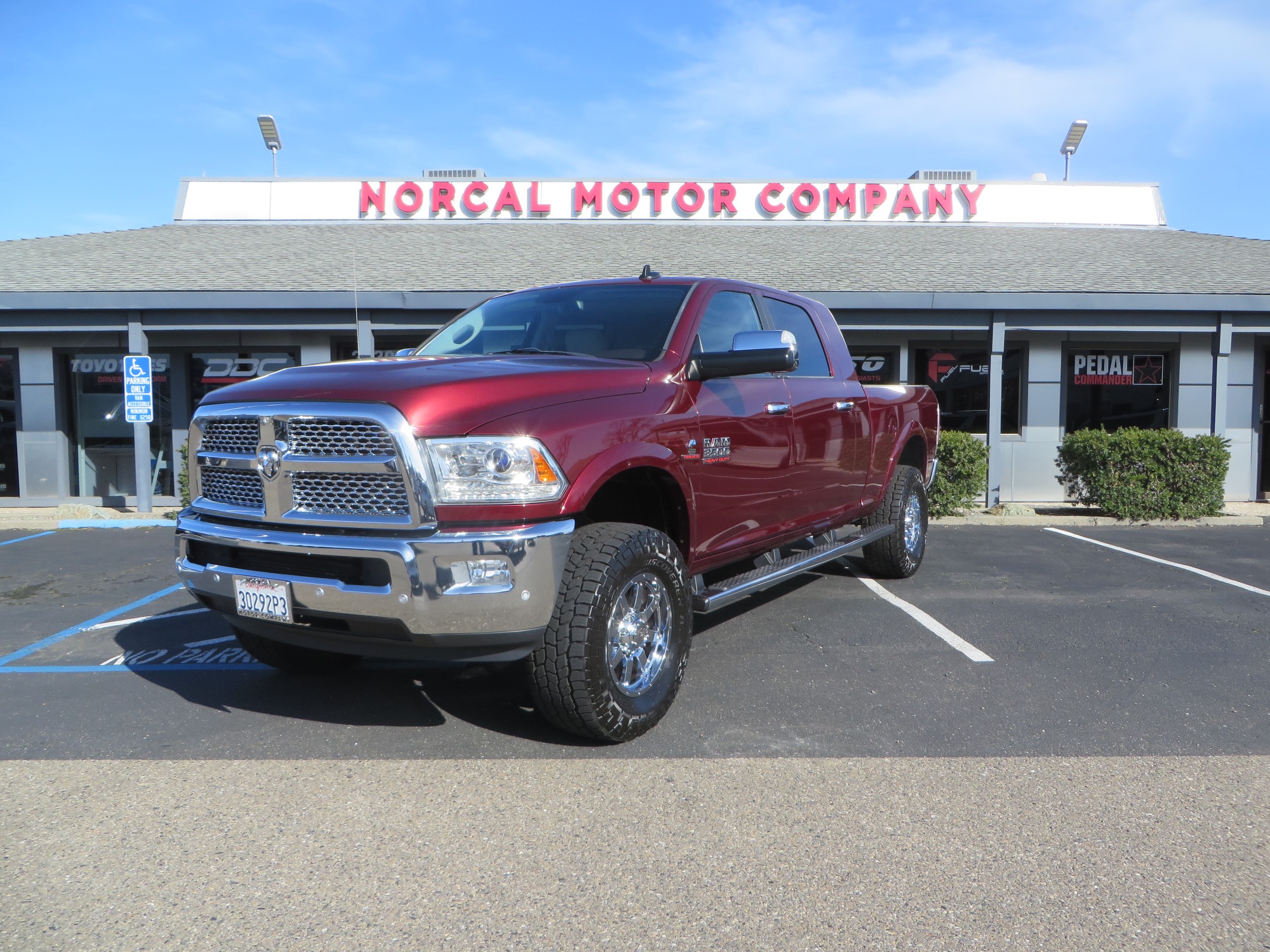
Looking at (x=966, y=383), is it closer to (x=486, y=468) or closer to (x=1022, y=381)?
(x=1022, y=381)

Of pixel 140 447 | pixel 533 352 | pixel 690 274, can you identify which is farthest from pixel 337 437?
pixel 140 447

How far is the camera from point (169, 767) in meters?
3.50

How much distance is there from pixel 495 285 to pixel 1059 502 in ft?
29.7

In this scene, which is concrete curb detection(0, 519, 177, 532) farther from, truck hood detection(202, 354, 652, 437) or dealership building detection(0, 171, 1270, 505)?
truck hood detection(202, 354, 652, 437)

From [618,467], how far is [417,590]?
0.95 m

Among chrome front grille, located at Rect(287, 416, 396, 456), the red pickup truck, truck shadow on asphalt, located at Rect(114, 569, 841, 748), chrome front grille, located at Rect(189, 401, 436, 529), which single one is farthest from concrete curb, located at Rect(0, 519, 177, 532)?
chrome front grille, located at Rect(287, 416, 396, 456)

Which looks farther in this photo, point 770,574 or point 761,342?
point 770,574

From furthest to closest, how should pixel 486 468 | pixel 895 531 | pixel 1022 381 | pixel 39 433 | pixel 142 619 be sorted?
pixel 1022 381
pixel 39 433
pixel 895 531
pixel 142 619
pixel 486 468

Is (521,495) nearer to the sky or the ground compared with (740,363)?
nearer to the ground

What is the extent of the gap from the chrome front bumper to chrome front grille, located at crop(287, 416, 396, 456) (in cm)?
31

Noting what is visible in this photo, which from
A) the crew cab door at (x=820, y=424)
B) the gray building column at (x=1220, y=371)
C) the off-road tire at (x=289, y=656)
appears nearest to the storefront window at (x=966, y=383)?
the gray building column at (x=1220, y=371)

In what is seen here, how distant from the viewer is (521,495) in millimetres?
3250

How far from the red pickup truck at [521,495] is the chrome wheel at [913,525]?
261 cm

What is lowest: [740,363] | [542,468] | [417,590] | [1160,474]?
[1160,474]
